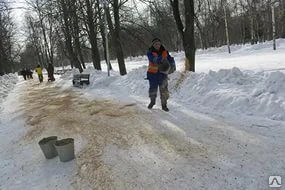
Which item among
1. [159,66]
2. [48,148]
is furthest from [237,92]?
[48,148]

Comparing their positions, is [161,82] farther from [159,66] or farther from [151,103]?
[151,103]

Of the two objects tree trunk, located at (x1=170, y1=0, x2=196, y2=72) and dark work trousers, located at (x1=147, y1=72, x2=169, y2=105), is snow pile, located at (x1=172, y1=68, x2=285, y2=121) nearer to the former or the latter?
dark work trousers, located at (x1=147, y1=72, x2=169, y2=105)

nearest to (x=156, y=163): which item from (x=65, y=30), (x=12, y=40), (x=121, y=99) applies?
(x=121, y=99)

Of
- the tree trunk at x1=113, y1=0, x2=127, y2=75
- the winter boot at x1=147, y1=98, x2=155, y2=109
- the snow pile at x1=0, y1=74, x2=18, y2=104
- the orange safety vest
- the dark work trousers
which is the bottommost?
the snow pile at x1=0, y1=74, x2=18, y2=104

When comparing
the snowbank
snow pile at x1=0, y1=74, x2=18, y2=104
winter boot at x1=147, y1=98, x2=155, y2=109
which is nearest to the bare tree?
the snowbank

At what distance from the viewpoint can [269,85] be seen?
6984 mm

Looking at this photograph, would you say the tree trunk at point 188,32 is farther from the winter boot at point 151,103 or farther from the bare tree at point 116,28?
the bare tree at point 116,28

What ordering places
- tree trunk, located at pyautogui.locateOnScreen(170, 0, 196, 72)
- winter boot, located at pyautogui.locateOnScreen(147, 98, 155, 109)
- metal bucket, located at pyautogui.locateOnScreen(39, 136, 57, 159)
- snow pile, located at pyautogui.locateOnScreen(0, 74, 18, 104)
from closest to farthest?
metal bucket, located at pyautogui.locateOnScreen(39, 136, 57, 159), winter boot, located at pyautogui.locateOnScreen(147, 98, 155, 109), tree trunk, located at pyautogui.locateOnScreen(170, 0, 196, 72), snow pile, located at pyautogui.locateOnScreen(0, 74, 18, 104)

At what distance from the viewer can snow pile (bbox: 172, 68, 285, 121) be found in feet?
21.0

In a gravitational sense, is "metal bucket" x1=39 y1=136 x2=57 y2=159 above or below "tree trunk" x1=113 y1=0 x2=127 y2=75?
below

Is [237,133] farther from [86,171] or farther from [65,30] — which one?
[65,30]

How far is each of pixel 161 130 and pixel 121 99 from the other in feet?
A: 14.8

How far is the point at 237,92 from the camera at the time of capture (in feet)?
24.4

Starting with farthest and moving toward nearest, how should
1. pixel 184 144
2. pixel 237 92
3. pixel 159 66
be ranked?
pixel 159 66 < pixel 237 92 < pixel 184 144
